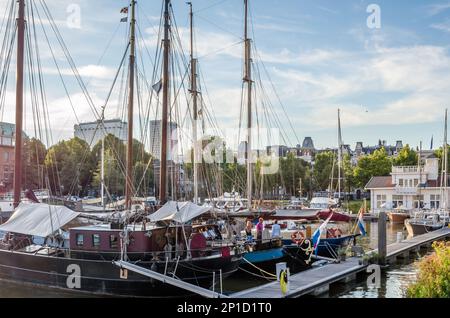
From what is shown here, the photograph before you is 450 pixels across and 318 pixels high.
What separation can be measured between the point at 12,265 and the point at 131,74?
17.1 m

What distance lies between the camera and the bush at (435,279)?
16812 millimetres

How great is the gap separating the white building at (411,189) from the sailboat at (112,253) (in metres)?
60.0

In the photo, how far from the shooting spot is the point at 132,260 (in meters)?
25.5

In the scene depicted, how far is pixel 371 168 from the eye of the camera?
112 meters

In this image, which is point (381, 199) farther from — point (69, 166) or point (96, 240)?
point (96, 240)

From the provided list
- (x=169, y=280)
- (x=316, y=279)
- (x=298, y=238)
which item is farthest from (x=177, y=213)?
(x=298, y=238)

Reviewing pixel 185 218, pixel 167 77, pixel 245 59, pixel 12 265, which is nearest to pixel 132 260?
pixel 185 218

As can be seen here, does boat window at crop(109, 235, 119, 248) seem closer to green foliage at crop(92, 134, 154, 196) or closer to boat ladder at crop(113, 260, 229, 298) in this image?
boat ladder at crop(113, 260, 229, 298)

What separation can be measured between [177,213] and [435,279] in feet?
42.8

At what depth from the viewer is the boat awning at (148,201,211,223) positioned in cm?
2600

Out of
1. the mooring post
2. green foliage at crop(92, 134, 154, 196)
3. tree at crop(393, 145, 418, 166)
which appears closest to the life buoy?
the mooring post

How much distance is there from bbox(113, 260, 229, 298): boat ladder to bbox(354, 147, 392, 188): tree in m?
93.9

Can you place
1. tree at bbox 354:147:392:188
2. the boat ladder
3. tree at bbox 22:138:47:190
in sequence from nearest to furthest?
1. the boat ladder
2. tree at bbox 22:138:47:190
3. tree at bbox 354:147:392:188

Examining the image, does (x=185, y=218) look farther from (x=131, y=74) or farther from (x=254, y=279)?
(x=131, y=74)
